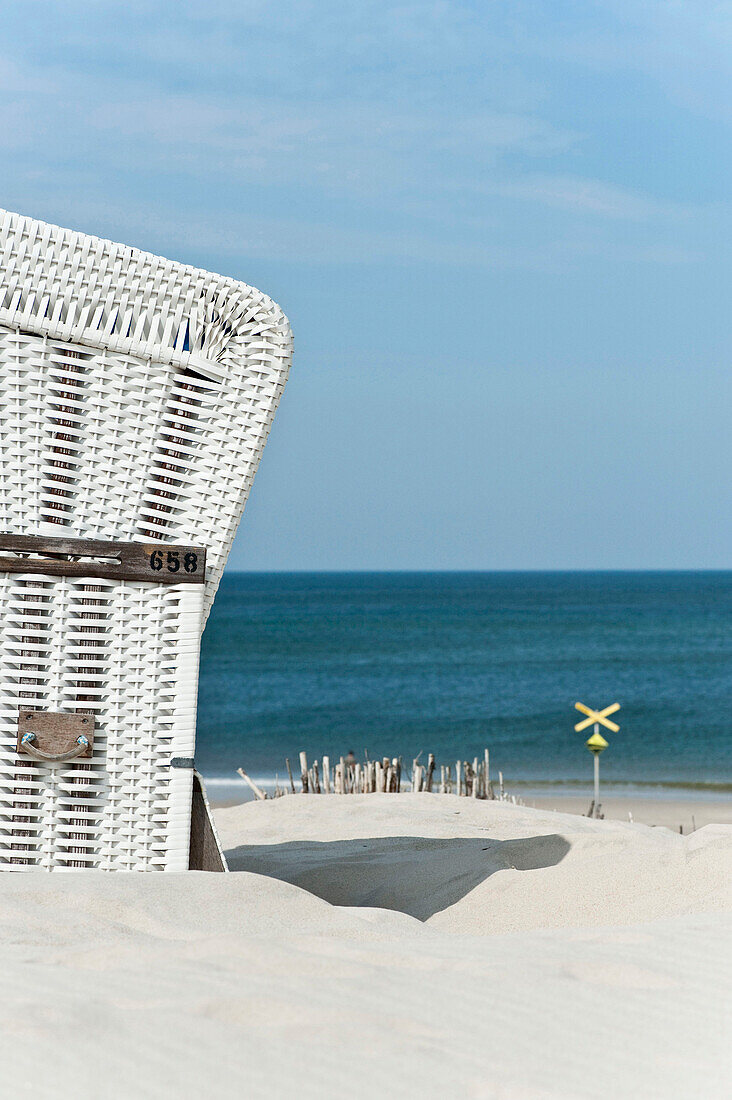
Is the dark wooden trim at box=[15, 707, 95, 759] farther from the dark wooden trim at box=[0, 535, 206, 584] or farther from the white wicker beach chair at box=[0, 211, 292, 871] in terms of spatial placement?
the dark wooden trim at box=[0, 535, 206, 584]

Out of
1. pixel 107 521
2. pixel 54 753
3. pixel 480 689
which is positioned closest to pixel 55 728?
pixel 54 753

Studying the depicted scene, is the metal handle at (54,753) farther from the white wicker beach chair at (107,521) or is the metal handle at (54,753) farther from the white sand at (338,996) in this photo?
the white sand at (338,996)

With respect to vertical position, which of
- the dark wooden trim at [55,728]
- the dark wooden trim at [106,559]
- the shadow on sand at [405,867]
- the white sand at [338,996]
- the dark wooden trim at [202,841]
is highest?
the dark wooden trim at [106,559]

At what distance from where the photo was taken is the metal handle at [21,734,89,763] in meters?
4.41

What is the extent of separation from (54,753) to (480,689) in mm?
40295

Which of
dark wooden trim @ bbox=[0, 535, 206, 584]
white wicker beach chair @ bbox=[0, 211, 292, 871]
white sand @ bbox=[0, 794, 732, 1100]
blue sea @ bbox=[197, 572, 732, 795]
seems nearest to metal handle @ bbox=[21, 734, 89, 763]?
white wicker beach chair @ bbox=[0, 211, 292, 871]

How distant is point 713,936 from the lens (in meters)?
3.58

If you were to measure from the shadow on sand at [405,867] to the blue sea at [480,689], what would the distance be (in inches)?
529

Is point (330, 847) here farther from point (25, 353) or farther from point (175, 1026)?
point (175, 1026)

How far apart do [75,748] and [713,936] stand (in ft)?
8.29

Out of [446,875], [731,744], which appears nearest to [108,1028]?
[446,875]

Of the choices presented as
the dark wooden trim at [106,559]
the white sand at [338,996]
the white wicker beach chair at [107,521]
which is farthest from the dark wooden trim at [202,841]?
the dark wooden trim at [106,559]

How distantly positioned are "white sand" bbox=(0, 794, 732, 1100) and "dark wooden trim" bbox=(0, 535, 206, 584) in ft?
4.00

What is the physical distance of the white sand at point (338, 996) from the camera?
7.49ft
